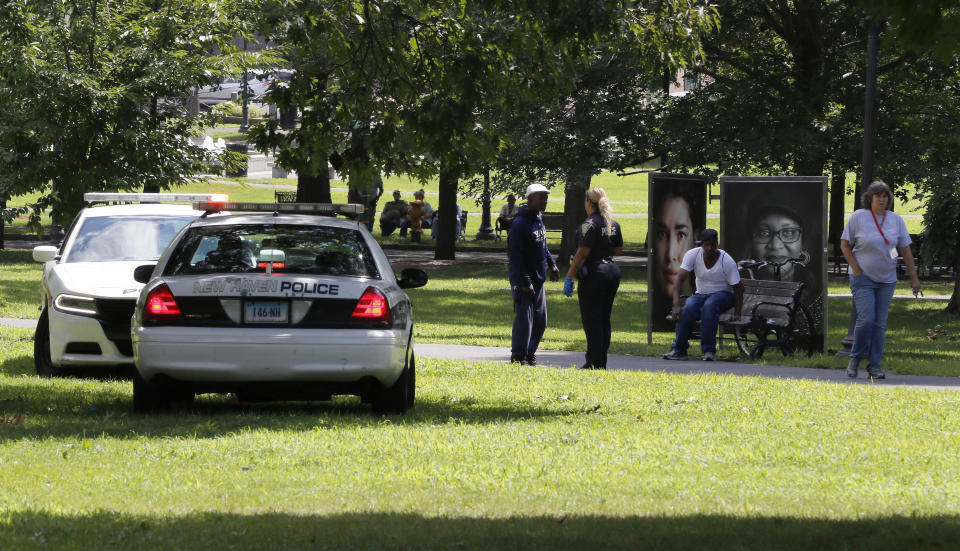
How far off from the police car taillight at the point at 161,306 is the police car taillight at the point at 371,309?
1.14 meters

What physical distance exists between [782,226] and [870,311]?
4.28 metres

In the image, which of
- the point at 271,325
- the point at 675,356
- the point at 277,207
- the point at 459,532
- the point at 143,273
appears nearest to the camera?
the point at 459,532

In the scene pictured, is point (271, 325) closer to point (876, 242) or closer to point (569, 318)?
point (876, 242)

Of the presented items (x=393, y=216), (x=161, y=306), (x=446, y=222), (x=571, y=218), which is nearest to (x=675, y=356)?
(x=161, y=306)

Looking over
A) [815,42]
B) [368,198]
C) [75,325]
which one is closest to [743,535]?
[75,325]

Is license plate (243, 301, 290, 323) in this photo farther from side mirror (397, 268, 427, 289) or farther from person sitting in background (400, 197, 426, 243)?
person sitting in background (400, 197, 426, 243)

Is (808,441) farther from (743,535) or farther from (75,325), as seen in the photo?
(75,325)


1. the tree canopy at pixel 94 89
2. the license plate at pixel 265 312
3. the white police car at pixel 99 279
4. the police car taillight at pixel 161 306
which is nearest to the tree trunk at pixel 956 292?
the tree canopy at pixel 94 89

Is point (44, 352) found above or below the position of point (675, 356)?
above

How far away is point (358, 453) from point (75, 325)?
15.4ft

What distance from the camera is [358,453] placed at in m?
7.77

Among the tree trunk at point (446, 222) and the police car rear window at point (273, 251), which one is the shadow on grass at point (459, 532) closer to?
the police car rear window at point (273, 251)

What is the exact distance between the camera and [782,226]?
55.1 ft

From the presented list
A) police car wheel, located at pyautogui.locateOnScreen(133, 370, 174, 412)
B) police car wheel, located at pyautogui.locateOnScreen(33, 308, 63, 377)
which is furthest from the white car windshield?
police car wheel, located at pyautogui.locateOnScreen(133, 370, 174, 412)
